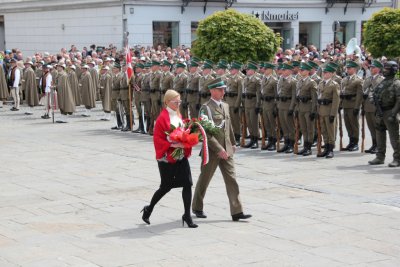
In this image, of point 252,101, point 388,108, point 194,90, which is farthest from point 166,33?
point 388,108

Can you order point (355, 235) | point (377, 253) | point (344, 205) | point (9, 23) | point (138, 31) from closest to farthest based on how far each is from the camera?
point (377, 253)
point (355, 235)
point (344, 205)
point (138, 31)
point (9, 23)

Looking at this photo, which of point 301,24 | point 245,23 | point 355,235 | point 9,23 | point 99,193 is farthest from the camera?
point 9,23

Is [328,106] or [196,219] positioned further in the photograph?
[328,106]

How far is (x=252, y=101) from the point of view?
17.9m

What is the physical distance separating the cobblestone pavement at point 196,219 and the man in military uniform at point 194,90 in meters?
2.45

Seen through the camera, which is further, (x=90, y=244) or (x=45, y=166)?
(x=45, y=166)

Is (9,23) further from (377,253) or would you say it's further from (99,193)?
(377,253)

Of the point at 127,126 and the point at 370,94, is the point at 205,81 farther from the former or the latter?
the point at 370,94

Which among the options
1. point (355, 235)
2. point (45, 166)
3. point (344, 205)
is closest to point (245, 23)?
point (45, 166)

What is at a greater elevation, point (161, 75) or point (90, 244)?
point (161, 75)

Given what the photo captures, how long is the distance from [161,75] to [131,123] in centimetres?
177

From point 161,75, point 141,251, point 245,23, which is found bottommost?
point 141,251

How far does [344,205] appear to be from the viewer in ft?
37.0

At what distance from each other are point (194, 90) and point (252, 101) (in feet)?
6.24
